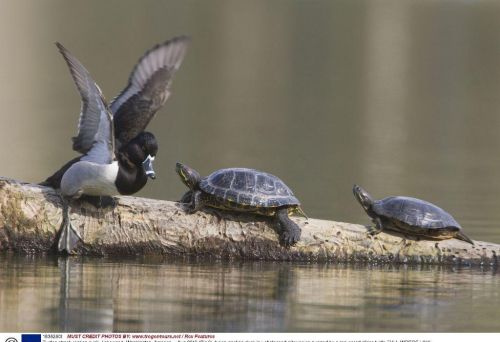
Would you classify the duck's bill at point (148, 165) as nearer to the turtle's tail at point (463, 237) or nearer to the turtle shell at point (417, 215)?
the turtle shell at point (417, 215)

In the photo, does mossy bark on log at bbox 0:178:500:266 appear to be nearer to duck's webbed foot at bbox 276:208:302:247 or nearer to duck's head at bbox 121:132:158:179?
duck's webbed foot at bbox 276:208:302:247

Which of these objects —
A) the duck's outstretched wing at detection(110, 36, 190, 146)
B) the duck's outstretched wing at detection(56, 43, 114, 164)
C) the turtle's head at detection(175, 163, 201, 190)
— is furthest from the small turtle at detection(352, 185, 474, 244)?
the duck's outstretched wing at detection(56, 43, 114, 164)

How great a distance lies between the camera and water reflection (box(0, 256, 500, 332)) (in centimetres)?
962

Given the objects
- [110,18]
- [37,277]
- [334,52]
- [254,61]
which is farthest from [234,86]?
[37,277]

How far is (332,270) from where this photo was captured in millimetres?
12711

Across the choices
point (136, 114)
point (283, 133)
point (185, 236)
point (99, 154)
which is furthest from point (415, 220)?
point (283, 133)

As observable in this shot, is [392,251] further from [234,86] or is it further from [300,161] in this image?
[234,86]

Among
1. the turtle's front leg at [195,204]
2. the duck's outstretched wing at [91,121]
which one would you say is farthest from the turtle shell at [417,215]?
the duck's outstretched wing at [91,121]

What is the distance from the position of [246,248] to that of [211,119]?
20.4 m

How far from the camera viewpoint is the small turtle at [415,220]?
43.1 ft

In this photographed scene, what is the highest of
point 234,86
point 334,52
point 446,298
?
point 334,52

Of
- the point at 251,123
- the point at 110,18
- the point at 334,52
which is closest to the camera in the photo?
the point at 251,123

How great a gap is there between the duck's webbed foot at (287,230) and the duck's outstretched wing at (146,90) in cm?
183

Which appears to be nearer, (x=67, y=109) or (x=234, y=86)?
(x=67, y=109)
